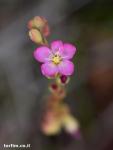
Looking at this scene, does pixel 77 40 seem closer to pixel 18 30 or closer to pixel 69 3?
pixel 69 3

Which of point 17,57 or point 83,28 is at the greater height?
point 83,28

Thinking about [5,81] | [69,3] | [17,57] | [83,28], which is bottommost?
[5,81]

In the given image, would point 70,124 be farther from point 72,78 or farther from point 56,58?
point 56,58

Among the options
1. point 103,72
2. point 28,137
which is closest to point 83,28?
point 103,72

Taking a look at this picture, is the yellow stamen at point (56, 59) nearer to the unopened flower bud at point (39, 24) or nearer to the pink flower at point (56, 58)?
the pink flower at point (56, 58)

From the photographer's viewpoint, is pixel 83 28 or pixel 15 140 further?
pixel 83 28

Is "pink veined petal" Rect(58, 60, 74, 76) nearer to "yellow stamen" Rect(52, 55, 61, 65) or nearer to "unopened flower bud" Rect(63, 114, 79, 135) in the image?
"yellow stamen" Rect(52, 55, 61, 65)

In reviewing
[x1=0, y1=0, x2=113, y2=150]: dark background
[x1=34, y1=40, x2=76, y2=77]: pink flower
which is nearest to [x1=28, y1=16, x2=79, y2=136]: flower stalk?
[x1=34, y1=40, x2=76, y2=77]: pink flower
